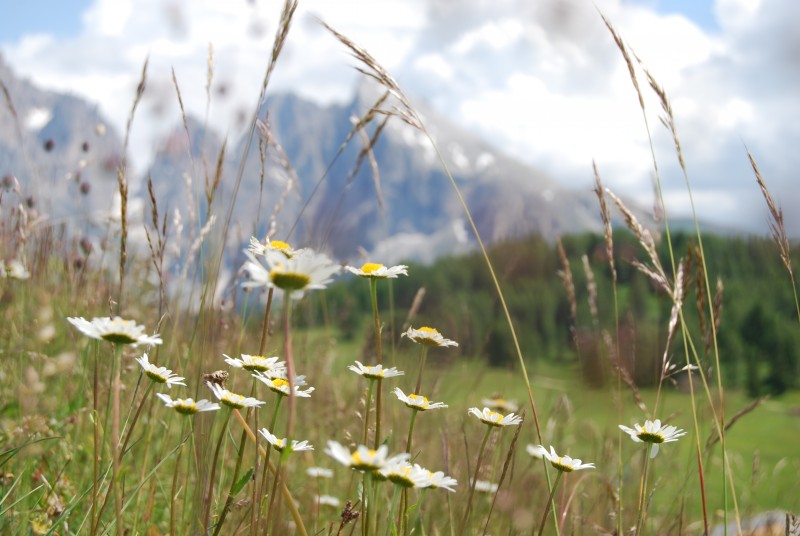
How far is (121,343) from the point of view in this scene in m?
0.70

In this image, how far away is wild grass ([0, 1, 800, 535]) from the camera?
81 cm

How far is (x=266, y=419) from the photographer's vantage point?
2096 millimetres

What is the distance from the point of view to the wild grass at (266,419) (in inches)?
32.1

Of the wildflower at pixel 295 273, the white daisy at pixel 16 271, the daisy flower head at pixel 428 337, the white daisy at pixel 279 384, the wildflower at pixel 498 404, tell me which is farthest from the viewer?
the white daisy at pixel 16 271

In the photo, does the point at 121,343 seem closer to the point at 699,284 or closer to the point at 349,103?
the point at 699,284

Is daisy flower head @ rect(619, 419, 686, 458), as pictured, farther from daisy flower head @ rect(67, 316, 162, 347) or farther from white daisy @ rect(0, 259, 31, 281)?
white daisy @ rect(0, 259, 31, 281)

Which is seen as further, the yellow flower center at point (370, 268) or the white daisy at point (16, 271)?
the white daisy at point (16, 271)

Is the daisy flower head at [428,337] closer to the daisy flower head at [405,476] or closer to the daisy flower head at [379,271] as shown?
the daisy flower head at [379,271]

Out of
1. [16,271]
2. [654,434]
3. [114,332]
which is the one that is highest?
[114,332]

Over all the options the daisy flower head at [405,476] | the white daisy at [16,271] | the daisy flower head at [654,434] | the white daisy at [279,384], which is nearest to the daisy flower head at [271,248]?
the white daisy at [279,384]

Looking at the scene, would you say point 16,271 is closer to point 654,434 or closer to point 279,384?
point 279,384

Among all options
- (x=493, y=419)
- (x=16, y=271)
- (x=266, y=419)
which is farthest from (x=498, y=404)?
(x=16, y=271)

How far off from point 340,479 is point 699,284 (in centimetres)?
143

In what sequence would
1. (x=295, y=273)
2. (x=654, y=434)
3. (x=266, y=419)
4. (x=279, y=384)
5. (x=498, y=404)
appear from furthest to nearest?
(x=266, y=419), (x=498, y=404), (x=654, y=434), (x=279, y=384), (x=295, y=273)
